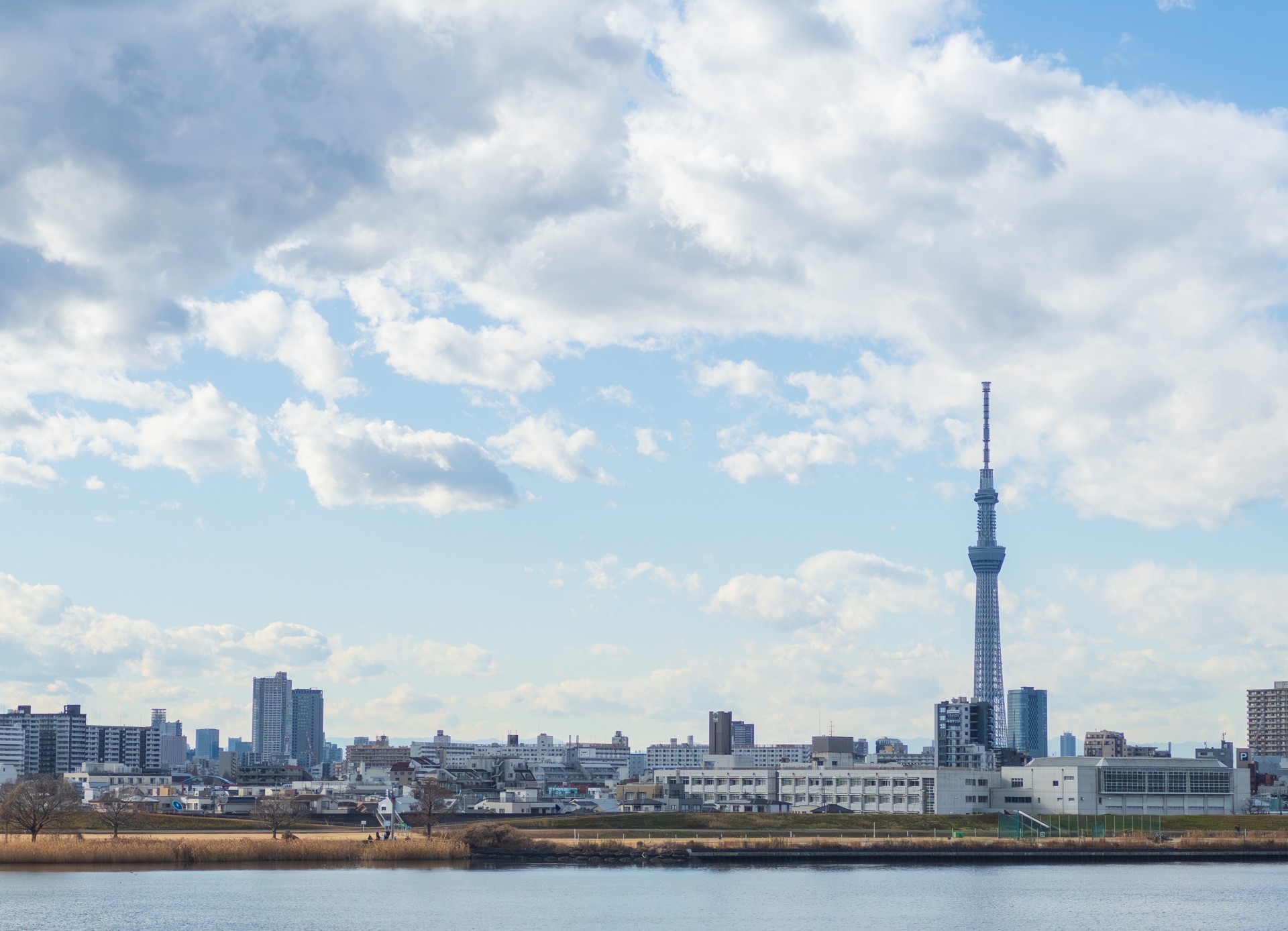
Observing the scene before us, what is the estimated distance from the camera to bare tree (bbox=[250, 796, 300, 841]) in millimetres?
152000

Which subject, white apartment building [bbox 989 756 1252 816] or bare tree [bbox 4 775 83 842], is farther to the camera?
white apartment building [bbox 989 756 1252 816]

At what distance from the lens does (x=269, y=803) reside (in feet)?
537

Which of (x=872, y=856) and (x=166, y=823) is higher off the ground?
(x=872, y=856)

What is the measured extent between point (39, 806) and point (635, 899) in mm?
60952

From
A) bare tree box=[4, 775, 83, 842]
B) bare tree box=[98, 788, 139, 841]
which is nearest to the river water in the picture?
bare tree box=[4, 775, 83, 842]

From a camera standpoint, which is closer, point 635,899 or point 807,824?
point 635,899

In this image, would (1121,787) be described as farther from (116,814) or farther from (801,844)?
(116,814)

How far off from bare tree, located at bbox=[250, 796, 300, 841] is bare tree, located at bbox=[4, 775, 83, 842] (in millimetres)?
18909

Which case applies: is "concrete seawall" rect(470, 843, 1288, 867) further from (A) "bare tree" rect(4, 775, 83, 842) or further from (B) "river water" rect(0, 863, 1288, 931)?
(A) "bare tree" rect(4, 775, 83, 842)

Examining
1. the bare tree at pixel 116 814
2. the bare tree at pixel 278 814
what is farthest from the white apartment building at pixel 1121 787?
the bare tree at pixel 116 814

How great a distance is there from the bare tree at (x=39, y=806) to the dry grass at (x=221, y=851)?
2310mm

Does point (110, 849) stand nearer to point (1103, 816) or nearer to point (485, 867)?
point (485, 867)

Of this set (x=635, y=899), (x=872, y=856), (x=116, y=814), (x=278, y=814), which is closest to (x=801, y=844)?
(x=872, y=856)

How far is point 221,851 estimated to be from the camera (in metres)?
123
